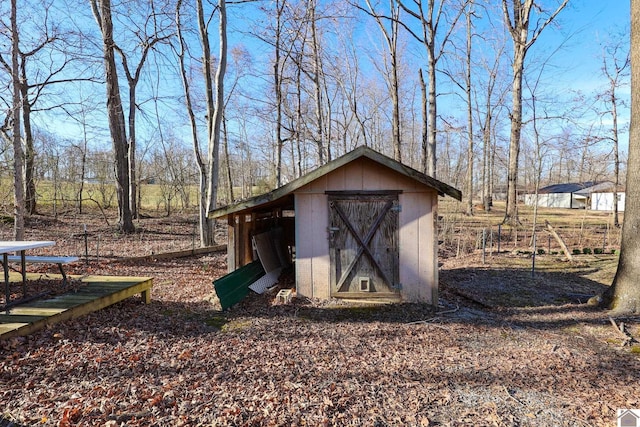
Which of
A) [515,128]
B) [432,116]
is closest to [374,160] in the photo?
[432,116]

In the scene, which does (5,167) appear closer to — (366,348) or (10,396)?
(10,396)

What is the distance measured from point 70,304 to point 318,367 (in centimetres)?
351

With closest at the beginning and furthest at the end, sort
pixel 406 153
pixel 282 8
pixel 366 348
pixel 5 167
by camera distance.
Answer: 1. pixel 366 348
2. pixel 5 167
3. pixel 282 8
4. pixel 406 153

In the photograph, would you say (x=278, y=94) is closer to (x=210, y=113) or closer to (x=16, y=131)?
(x=210, y=113)

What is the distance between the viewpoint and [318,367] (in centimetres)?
396

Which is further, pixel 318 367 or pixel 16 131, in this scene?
pixel 16 131

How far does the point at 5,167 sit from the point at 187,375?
1077 centimetres

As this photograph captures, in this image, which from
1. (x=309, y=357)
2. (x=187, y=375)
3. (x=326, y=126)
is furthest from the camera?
(x=326, y=126)

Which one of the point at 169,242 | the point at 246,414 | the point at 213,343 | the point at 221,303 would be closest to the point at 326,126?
the point at 169,242

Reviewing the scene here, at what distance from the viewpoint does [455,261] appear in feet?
39.3

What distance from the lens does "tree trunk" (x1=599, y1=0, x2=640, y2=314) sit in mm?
5898

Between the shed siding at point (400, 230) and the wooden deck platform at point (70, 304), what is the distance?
2843 millimetres

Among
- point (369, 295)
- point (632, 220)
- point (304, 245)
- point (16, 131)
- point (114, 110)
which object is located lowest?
point (369, 295)

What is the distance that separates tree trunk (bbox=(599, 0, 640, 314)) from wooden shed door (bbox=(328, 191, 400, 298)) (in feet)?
12.0
